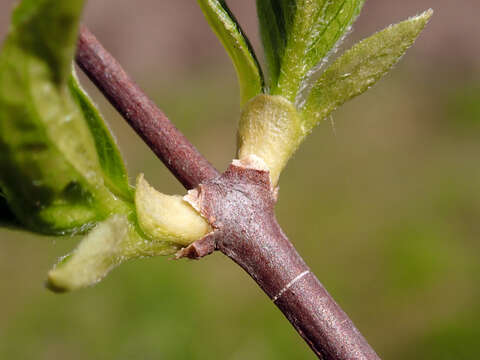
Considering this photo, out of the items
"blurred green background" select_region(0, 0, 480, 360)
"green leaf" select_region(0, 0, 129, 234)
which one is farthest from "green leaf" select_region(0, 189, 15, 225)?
"blurred green background" select_region(0, 0, 480, 360)

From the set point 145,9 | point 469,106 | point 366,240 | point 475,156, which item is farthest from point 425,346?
point 145,9

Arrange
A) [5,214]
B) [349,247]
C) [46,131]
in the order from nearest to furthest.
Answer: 1. [46,131]
2. [5,214]
3. [349,247]

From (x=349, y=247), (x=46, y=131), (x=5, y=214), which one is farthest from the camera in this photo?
(x=349, y=247)

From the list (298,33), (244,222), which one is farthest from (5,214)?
(298,33)

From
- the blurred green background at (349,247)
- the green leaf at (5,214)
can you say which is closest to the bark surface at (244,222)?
the green leaf at (5,214)

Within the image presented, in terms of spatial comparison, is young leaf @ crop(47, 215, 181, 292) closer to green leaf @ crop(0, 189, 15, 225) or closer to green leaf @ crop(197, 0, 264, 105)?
green leaf @ crop(0, 189, 15, 225)

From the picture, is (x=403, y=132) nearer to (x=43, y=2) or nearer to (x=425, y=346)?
(x=425, y=346)

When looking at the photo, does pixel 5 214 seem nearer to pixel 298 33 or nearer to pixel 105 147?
pixel 105 147
